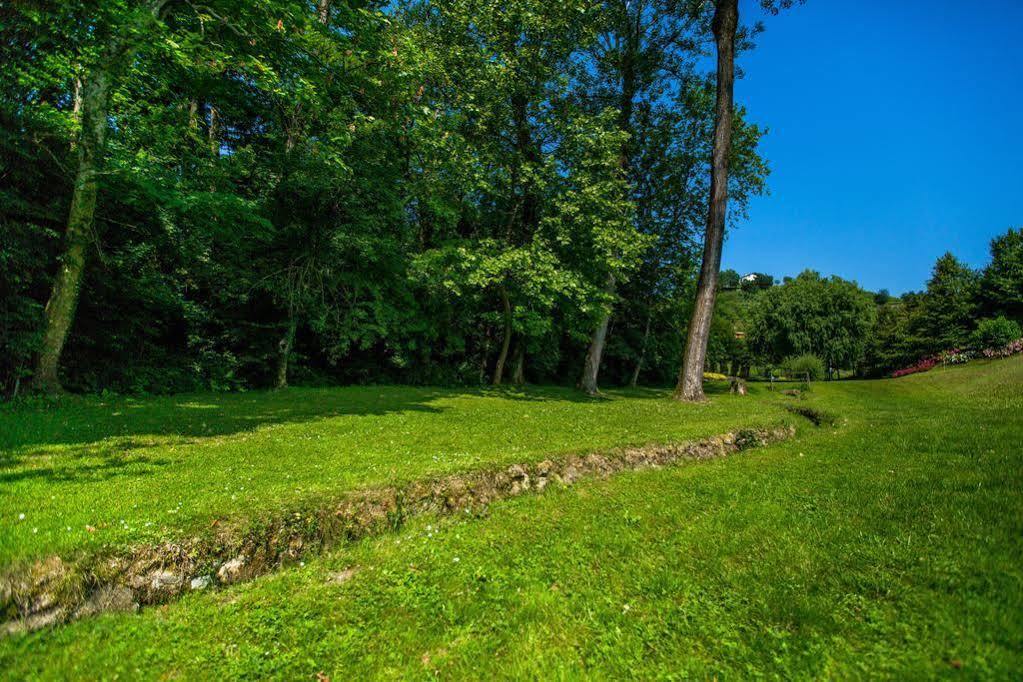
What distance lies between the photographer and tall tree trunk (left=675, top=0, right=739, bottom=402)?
1731 cm

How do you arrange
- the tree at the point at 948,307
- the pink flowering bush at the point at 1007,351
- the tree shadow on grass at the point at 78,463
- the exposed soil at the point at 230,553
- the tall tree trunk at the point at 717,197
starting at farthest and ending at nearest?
the tree at the point at 948,307 → the pink flowering bush at the point at 1007,351 → the tall tree trunk at the point at 717,197 → the tree shadow on grass at the point at 78,463 → the exposed soil at the point at 230,553

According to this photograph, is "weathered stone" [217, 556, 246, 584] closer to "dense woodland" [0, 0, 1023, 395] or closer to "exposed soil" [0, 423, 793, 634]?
"exposed soil" [0, 423, 793, 634]

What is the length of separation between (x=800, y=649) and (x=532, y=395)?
17.2 m

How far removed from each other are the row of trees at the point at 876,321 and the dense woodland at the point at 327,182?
26.3m

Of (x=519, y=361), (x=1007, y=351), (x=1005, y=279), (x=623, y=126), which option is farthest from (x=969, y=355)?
(x=519, y=361)

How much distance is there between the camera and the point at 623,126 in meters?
23.0

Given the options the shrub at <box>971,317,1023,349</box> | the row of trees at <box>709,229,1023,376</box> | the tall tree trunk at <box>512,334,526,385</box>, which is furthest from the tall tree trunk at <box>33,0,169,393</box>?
the row of trees at <box>709,229,1023,376</box>

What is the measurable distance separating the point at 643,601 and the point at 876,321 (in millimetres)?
70873

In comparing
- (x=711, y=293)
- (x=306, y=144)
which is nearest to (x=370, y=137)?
(x=306, y=144)

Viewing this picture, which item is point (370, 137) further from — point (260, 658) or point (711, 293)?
point (260, 658)

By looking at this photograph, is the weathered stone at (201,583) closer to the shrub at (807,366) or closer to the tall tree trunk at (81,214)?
the tall tree trunk at (81,214)

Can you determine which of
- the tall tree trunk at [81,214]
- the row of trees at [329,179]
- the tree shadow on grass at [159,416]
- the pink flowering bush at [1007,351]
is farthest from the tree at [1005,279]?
the tall tree trunk at [81,214]

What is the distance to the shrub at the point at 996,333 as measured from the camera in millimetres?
29708

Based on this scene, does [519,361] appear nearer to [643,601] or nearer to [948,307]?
[643,601]
